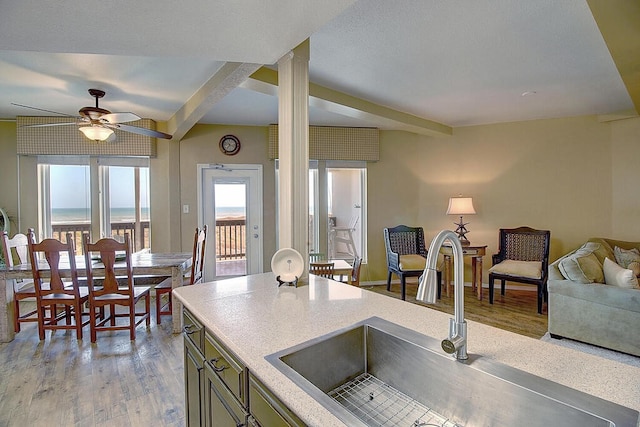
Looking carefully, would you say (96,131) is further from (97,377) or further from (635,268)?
(635,268)

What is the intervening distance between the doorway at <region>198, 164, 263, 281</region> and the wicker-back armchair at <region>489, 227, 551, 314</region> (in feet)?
10.9

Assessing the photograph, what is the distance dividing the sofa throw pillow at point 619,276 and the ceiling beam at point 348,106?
2655 millimetres

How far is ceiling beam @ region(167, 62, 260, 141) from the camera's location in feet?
8.72

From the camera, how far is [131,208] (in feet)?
16.2

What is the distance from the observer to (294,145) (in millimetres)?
2154

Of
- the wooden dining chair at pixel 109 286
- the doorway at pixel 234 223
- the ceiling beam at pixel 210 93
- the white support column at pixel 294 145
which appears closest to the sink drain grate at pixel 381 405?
the white support column at pixel 294 145

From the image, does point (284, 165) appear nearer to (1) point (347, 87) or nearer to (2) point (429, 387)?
(2) point (429, 387)

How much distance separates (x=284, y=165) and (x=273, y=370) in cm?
138

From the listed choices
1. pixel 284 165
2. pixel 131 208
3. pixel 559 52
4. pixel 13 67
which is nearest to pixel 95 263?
pixel 131 208

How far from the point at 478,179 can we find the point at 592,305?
8.49 feet

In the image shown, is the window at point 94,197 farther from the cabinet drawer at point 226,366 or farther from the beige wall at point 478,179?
the cabinet drawer at point 226,366

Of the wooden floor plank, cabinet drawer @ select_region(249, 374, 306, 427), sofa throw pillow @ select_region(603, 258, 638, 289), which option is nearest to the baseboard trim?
the wooden floor plank

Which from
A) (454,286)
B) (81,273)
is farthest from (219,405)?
(81,273)

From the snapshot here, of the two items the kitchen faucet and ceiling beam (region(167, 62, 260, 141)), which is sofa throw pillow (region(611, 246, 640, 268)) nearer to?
the kitchen faucet
